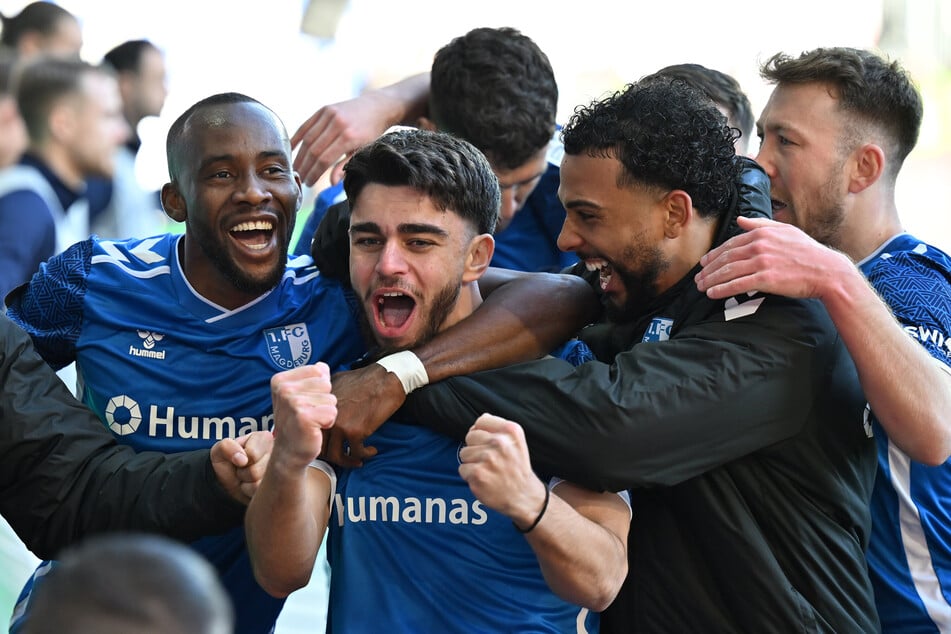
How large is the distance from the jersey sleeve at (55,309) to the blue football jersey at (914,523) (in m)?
1.95

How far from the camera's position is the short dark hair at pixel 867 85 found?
3203 mm

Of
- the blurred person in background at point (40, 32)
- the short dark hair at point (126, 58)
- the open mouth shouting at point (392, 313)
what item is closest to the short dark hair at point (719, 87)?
the open mouth shouting at point (392, 313)

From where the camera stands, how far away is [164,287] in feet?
9.86

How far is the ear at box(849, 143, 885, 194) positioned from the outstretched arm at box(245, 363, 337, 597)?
65.7 inches

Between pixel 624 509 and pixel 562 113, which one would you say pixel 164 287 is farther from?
pixel 562 113

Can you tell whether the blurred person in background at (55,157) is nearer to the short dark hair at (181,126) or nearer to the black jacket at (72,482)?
the short dark hair at (181,126)

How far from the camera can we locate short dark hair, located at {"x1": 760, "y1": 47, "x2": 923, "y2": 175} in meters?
3.20

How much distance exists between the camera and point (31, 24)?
6488 mm

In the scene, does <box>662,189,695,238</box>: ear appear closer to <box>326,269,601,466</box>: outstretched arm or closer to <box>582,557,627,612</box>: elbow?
<box>326,269,601,466</box>: outstretched arm

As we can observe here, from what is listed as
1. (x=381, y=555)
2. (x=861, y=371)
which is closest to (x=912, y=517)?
(x=861, y=371)

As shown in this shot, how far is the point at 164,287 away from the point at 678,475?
143cm

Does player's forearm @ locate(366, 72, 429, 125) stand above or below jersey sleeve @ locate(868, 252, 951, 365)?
above

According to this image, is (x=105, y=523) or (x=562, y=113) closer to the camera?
(x=105, y=523)

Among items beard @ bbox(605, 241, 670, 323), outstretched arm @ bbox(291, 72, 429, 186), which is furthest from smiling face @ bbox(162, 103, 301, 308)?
beard @ bbox(605, 241, 670, 323)
